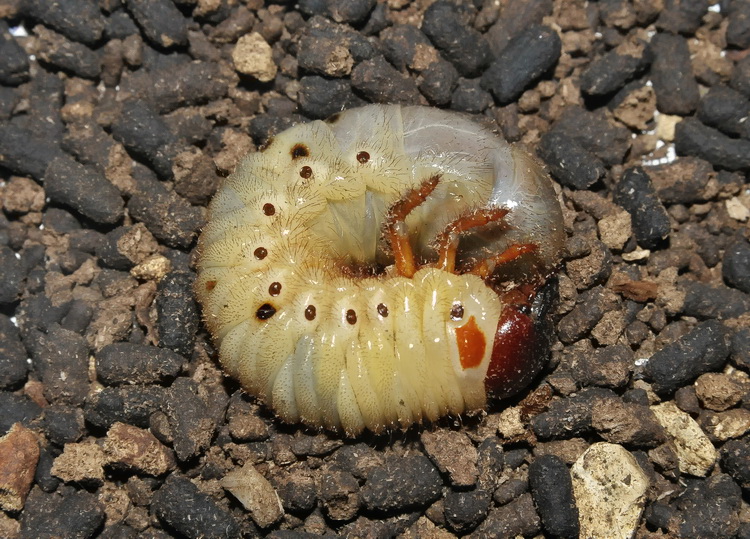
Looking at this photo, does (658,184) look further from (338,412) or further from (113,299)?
(113,299)

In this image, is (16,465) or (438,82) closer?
(16,465)

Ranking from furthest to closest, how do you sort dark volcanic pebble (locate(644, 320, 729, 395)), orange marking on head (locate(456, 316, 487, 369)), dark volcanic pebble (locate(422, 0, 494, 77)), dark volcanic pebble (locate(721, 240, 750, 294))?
dark volcanic pebble (locate(422, 0, 494, 77))
dark volcanic pebble (locate(721, 240, 750, 294))
dark volcanic pebble (locate(644, 320, 729, 395))
orange marking on head (locate(456, 316, 487, 369))

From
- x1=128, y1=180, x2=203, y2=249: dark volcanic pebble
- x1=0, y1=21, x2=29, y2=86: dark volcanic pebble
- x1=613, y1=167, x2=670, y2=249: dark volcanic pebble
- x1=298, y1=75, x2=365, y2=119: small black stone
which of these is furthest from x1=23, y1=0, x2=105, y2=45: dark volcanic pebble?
x1=613, y1=167, x2=670, y2=249: dark volcanic pebble

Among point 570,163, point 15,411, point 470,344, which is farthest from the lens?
point 570,163

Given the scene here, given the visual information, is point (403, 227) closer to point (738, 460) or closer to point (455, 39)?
point (455, 39)

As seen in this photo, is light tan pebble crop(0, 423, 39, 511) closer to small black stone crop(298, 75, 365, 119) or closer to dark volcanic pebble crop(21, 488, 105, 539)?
dark volcanic pebble crop(21, 488, 105, 539)

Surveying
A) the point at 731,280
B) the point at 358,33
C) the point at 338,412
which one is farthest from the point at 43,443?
the point at 731,280

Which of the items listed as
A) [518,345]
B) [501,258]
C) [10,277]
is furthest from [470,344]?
[10,277]
